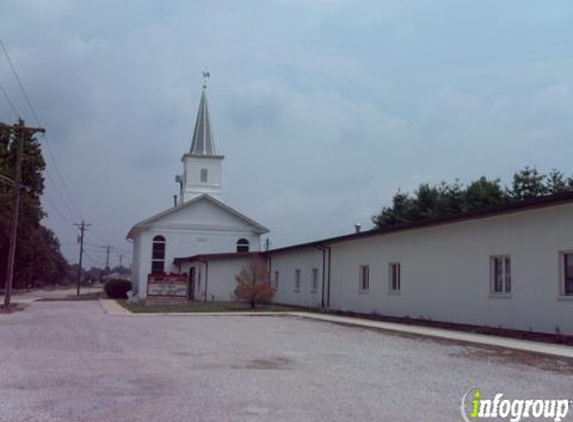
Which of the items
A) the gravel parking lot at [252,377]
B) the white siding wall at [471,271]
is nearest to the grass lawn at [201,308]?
the white siding wall at [471,271]

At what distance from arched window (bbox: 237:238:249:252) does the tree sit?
2021cm

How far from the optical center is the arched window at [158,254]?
5231 cm

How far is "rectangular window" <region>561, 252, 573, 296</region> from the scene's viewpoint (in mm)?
16906

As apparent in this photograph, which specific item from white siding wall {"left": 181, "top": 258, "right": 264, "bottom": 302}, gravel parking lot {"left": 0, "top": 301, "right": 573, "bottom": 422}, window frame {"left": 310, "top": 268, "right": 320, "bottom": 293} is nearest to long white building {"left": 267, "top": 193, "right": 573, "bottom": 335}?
window frame {"left": 310, "top": 268, "right": 320, "bottom": 293}

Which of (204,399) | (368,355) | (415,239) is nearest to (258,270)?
(415,239)

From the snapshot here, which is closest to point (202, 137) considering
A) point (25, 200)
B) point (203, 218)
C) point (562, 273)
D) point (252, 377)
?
point (203, 218)

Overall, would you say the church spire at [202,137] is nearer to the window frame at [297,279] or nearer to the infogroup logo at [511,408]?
the window frame at [297,279]

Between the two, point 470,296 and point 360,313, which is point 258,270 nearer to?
point 360,313

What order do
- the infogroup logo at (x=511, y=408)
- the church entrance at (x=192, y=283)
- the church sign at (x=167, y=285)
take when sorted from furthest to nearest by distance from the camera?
the church entrance at (x=192, y=283) < the church sign at (x=167, y=285) < the infogroup logo at (x=511, y=408)

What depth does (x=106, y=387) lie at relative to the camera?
9.39 meters

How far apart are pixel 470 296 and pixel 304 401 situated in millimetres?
13405

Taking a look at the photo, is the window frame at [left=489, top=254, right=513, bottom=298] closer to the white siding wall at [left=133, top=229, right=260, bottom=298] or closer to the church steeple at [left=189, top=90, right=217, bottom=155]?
the white siding wall at [left=133, top=229, right=260, bottom=298]

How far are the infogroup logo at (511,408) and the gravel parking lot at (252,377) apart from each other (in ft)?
0.63

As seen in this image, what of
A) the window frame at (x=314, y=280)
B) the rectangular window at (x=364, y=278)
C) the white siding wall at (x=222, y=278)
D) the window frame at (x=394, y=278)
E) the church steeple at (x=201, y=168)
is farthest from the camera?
the church steeple at (x=201, y=168)
